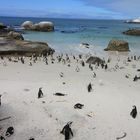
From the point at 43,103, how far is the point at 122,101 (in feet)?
9.12

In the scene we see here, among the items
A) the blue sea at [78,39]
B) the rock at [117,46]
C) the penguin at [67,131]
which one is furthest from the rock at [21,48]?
the penguin at [67,131]

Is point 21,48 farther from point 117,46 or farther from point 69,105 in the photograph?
point 69,105

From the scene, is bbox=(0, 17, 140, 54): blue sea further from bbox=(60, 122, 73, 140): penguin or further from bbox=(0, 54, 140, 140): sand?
bbox=(60, 122, 73, 140): penguin

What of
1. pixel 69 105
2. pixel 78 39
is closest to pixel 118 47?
pixel 78 39

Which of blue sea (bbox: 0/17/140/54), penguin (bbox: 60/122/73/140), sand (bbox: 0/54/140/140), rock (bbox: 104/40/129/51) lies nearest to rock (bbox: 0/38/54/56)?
blue sea (bbox: 0/17/140/54)

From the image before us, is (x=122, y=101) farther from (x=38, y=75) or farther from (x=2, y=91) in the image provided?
(x=38, y=75)

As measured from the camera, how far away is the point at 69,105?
36.4ft

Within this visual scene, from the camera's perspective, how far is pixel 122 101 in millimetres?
11742

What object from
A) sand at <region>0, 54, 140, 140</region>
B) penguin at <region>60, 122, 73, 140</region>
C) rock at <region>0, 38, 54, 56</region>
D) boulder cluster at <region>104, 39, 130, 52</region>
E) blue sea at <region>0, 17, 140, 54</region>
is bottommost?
blue sea at <region>0, 17, 140, 54</region>

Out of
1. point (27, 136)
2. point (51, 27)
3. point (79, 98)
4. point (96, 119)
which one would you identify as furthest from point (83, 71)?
point (51, 27)

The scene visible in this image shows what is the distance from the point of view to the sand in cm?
922

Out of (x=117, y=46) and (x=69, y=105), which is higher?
(x=69, y=105)

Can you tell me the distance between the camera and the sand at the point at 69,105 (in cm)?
922

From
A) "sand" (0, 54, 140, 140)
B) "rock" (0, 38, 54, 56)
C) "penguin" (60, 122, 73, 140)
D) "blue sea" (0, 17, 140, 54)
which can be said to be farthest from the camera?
"blue sea" (0, 17, 140, 54)
